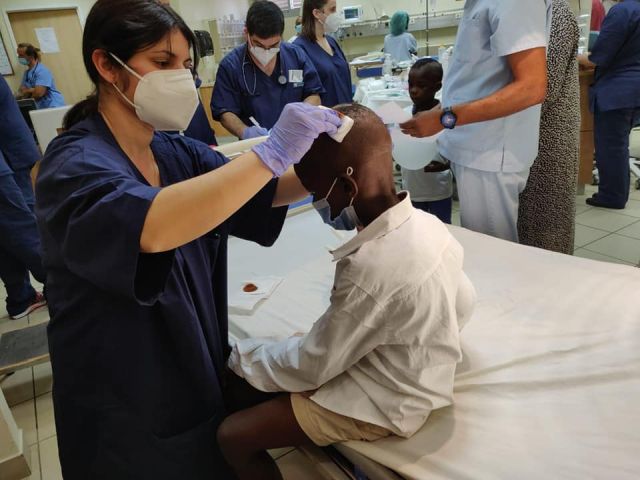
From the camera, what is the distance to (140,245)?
0.74m

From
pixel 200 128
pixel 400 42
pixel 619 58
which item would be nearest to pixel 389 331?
pixel 200 128

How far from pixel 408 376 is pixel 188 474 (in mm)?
581

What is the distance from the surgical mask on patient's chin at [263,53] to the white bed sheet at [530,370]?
1312 millimetres

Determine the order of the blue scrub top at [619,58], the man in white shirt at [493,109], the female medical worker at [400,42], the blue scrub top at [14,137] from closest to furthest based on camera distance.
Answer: the man in white shirt at [493,109]
the blue scrub top at [14,137]
the blue scrub top at [619,58]
the female medical worker at [400,42]

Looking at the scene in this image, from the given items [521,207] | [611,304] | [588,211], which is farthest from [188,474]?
[588,211]

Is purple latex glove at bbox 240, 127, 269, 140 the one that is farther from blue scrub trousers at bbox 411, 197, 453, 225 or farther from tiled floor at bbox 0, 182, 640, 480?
tiled floor at bbox 0, 182, 640, 480

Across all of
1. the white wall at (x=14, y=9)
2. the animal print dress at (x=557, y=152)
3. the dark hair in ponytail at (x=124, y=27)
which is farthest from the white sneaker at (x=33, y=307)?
the white wall at (x=14, y=9)

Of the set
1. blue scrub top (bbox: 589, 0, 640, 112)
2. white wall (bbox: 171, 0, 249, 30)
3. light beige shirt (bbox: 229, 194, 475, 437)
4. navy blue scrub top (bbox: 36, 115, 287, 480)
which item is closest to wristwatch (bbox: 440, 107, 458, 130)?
light beige shirt (bbox: 229, 194, 475, 437)

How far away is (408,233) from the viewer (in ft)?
3.17

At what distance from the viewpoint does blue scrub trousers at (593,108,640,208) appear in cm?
319

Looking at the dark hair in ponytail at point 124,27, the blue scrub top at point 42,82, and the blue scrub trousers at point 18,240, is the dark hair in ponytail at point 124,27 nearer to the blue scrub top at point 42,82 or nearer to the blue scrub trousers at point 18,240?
the blue scrub trousers at point 18,240

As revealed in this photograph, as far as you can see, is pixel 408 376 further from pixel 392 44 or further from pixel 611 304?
pixel 392 44

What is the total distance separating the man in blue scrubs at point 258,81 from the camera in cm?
245

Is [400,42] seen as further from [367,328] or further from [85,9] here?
[367,328]
